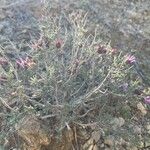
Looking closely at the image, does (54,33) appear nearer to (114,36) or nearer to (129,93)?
(129,93)

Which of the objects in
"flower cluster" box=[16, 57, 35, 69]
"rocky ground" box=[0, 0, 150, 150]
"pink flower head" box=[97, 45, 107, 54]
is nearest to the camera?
"flower cluster" box=[16, 57, 35, 69]

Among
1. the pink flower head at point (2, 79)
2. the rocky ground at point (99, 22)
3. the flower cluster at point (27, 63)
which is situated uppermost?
the flower cluster at point (27, 63)

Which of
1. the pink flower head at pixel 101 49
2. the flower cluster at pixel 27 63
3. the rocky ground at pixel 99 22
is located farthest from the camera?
the rocky ground at pixel 99 22

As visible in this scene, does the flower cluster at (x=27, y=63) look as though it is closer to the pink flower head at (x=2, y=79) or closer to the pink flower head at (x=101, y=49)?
the pink flower head at (x=2, y=79)

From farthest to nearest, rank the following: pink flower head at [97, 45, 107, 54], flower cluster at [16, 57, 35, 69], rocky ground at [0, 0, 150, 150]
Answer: rocky ground at [0, 0, 150, 150] < pink flower head at [97, 45, 107, 54] < flower cluster at [16, 57, 35, 69]

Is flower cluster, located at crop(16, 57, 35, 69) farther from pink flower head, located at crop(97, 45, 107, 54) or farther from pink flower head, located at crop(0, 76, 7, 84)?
pink flower head, located at crop(97, 45, 107, 54)

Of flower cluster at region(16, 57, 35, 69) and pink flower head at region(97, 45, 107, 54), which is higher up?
flower cluster at region(16, 57, 35, 69)

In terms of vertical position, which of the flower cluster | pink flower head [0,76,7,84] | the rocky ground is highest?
the flower cluster

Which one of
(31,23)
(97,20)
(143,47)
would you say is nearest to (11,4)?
(31,23)

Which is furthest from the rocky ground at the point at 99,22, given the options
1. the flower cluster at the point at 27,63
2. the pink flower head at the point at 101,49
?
the pink flower head at the point at 101,49

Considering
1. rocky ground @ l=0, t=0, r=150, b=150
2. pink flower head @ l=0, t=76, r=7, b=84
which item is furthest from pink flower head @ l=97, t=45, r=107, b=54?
pink flower head @ l=0, t=76, r=7, b=84

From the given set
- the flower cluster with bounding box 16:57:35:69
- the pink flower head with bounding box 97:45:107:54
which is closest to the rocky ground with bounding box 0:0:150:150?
the flower cluster with bounding box 16:57:35:69

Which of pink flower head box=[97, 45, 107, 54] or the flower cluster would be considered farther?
pink flower head box=[97, 45, 107, 54]
